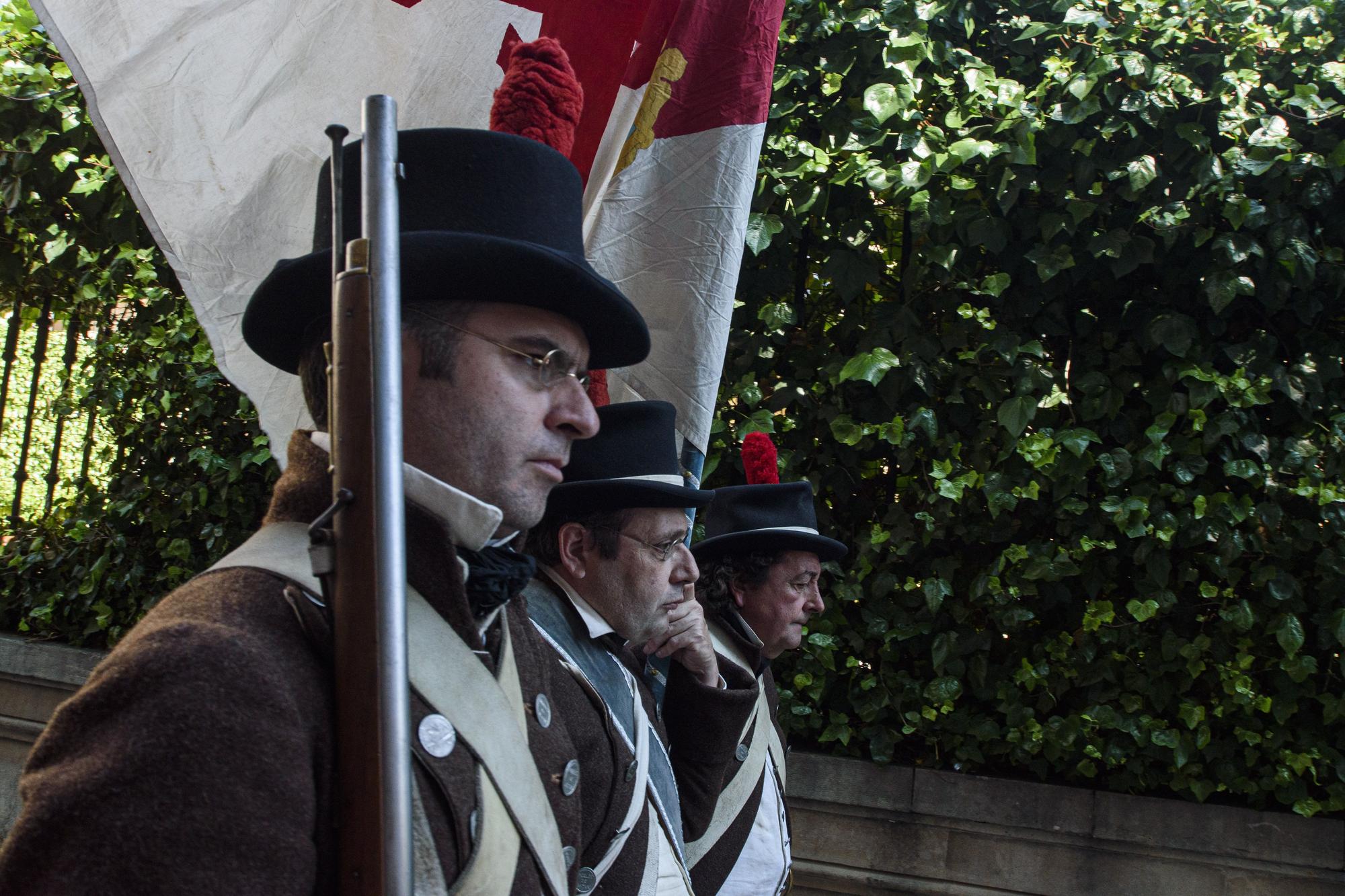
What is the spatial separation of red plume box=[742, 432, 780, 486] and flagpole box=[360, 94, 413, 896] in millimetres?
2768

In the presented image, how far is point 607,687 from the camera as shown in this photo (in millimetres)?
2338

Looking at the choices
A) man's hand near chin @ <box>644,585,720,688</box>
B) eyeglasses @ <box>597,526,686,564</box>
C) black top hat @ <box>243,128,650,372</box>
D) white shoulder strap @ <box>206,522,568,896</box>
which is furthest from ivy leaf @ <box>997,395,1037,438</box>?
white shoulder strap @ <box>206,522,568,896</box>

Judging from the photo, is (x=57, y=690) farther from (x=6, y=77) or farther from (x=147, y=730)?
(x=147, y=730)

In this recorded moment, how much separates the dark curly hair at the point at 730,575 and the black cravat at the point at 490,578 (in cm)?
221

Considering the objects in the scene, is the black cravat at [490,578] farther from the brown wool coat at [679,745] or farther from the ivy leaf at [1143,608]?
the ivy leaf at [1143,608]

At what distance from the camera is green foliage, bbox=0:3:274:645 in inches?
192

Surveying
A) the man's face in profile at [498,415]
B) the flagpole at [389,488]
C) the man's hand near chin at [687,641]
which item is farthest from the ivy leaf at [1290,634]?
the flagpole at [389,488]

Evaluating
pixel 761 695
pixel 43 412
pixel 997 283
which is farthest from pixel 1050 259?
pixel 43 412

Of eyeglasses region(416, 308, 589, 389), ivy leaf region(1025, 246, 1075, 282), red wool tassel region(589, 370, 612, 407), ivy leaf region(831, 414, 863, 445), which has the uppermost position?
eyeglasses region(416, 308, 589, 389)

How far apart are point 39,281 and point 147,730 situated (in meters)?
5.06

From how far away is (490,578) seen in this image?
5.01ft

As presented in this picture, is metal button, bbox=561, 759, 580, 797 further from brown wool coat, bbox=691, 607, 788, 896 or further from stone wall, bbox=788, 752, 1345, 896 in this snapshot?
stone wall, bbox=788, 752, 1345, 896

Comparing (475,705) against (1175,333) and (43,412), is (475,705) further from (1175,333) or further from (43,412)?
(43,412)

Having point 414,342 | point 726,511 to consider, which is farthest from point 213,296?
point 726,511
